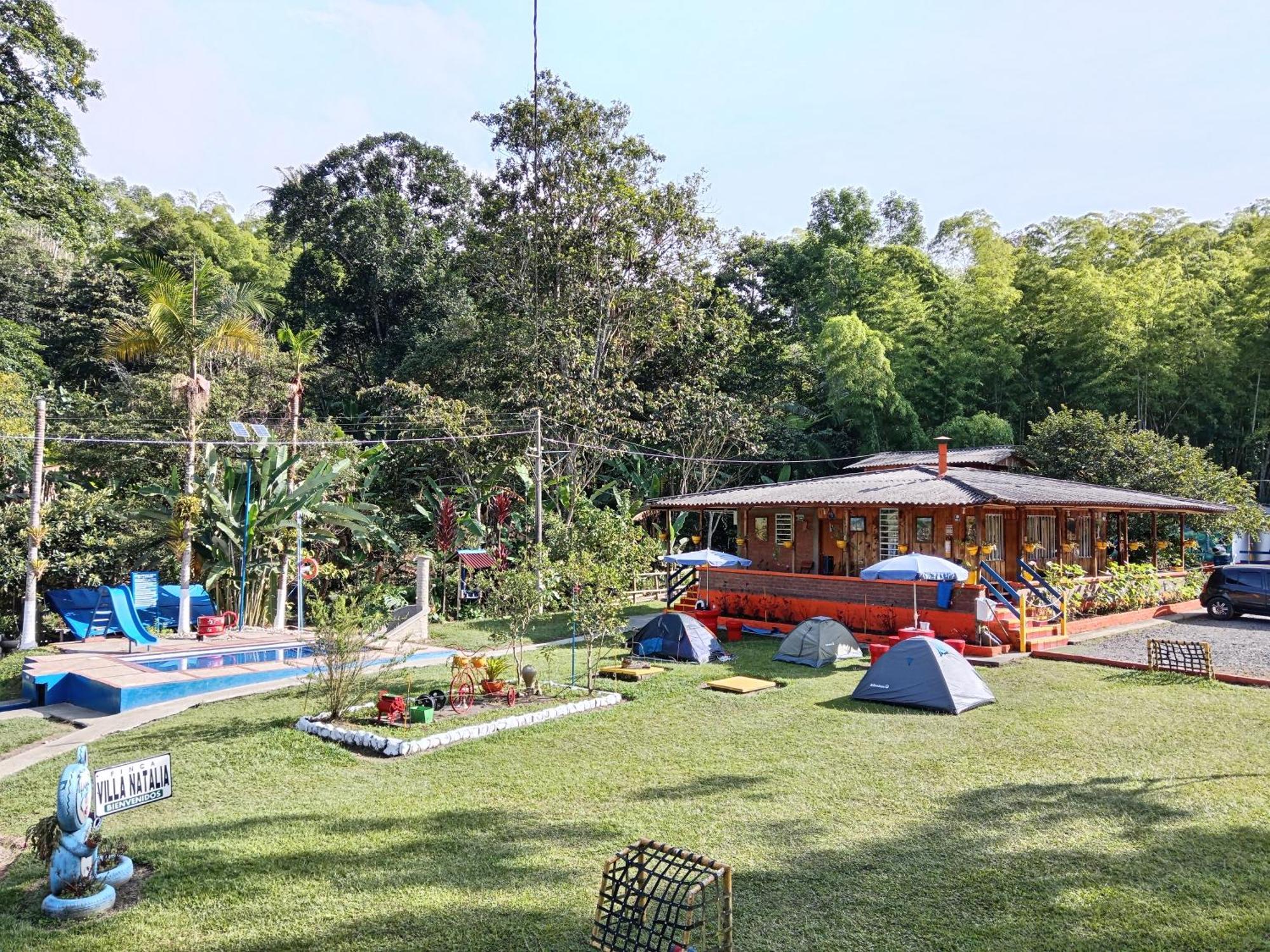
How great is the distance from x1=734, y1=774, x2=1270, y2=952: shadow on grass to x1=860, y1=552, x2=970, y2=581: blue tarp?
707cm

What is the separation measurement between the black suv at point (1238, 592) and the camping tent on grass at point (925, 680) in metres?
10.7

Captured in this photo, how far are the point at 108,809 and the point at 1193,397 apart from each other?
3296 centimetres

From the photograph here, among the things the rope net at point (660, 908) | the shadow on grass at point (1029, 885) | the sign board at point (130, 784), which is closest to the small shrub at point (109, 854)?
the sign board at point (130, 784)

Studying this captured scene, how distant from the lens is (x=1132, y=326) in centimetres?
2645

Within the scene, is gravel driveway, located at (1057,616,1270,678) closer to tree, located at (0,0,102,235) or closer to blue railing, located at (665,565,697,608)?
blue railing, located at (665,565,697,608)

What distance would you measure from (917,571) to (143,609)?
14.3m

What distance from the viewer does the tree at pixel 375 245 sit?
32.0 metres

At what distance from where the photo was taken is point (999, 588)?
51.8 ft

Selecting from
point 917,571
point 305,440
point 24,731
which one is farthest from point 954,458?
point 24,731

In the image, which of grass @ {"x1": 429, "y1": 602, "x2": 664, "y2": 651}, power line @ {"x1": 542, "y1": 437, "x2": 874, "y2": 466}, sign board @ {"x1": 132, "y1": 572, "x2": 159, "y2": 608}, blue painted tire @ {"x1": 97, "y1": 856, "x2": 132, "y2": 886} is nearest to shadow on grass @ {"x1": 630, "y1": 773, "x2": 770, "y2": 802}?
blue painted tire @ {"x1": 97, "y1": 856, "x2": 132, "y2": 886}

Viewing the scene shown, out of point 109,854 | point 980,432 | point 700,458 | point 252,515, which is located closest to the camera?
point 109,854

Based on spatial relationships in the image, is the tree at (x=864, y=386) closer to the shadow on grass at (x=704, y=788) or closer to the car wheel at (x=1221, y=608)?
the car wheel at (x=1221, y=608)

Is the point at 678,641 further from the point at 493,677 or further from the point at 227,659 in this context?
the point at 227,659

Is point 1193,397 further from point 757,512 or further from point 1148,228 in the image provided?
point 757,512
